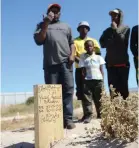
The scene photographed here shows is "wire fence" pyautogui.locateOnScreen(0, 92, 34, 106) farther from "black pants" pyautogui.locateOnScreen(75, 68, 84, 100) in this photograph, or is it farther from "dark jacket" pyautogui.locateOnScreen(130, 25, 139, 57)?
"dark jacket" pyautogui.locateOnScreen(130, 25, 139, 57)

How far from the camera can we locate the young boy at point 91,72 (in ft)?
23.9

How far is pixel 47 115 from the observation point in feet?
18.5

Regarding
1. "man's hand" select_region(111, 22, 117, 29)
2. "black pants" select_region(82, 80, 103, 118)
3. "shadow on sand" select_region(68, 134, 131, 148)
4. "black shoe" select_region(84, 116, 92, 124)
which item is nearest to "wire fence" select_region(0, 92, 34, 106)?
"black pants" select_region(82, 80, 103, 118)

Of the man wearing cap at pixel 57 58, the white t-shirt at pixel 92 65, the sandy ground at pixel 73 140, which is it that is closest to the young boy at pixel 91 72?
the white t-shirt at pixel 92 65

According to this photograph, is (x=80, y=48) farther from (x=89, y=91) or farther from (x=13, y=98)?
(x=13, y=98)

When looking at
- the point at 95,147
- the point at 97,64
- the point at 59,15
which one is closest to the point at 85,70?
the point at 97,64

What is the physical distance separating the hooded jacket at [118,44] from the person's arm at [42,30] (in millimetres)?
1140

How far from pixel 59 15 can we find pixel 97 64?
1.19m

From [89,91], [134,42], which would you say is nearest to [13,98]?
[89,91]

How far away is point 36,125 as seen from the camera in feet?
18.2

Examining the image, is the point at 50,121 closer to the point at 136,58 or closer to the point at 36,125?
the point at 36,125

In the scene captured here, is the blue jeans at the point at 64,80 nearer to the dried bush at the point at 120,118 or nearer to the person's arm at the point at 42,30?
the person's arm at the point at 42,30

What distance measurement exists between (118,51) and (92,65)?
0.64 meters

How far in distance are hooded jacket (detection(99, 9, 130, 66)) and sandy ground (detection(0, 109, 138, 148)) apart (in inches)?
44.2
